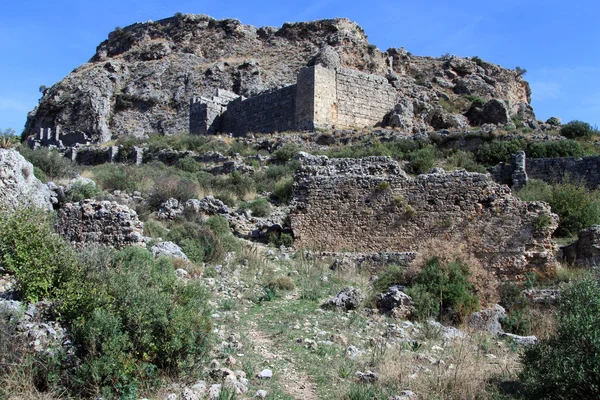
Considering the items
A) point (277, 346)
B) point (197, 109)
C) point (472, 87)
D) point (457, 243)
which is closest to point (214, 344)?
point (277, 346)

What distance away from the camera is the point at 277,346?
22.3 ft

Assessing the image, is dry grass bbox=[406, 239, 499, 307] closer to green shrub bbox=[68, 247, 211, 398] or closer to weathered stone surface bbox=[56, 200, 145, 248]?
green shrub bbox=[68, 247, 211, 398]

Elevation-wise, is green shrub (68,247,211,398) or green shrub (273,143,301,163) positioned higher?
green shrub (273,143,301,163)

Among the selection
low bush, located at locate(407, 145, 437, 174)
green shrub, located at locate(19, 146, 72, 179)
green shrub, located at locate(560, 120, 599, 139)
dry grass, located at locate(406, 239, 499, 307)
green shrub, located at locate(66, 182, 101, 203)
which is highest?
green shrub, located at locate(560, 120, 599, 139)

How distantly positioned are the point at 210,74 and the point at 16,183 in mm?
33908

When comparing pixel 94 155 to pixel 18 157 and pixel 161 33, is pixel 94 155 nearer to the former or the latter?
pixel 18 157

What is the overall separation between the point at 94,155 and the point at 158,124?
15.1m

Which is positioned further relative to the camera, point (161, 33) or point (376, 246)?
point (161, 33)

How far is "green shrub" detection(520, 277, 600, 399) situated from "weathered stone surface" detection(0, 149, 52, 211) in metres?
7.81

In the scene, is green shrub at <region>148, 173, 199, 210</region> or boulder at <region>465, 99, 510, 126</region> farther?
boulder at <region>465, 99, 510, 126</region>

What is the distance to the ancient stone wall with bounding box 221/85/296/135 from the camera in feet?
95.8

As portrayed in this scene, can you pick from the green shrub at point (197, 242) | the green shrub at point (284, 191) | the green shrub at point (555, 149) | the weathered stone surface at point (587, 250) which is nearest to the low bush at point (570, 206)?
the weathered stone surface at point (587, 250)

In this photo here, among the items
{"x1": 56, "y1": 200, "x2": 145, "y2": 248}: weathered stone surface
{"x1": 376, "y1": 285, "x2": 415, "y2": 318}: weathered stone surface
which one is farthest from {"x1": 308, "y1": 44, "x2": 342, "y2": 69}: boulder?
{"x1": 376, "y1": 285, "x2": 415, "y2": 318}: weathered stone surface

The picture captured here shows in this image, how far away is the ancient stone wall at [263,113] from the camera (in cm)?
2919
